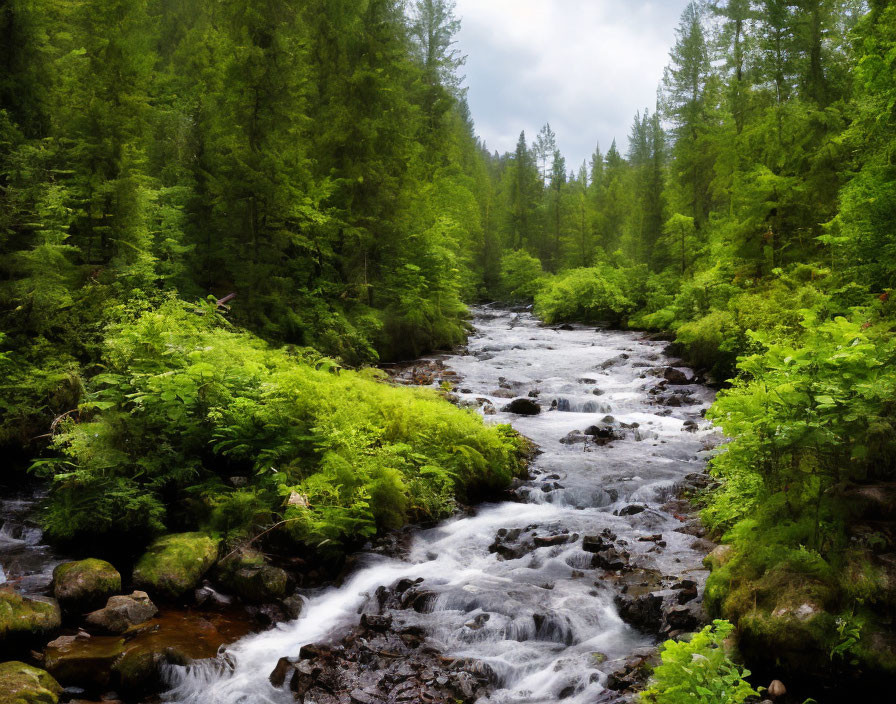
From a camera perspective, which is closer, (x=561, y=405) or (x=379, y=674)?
(x=379, y=674)

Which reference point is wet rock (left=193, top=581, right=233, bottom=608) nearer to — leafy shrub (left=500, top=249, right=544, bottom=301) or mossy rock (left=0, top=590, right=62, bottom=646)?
mossy rock (left=0, top=590, right=62, bottom=646)

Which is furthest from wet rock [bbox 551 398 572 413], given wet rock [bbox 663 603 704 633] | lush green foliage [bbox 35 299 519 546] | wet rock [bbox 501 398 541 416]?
wet rock [bbox 663 603 704 633]

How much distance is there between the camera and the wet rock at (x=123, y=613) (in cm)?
550

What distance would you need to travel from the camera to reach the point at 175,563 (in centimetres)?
641

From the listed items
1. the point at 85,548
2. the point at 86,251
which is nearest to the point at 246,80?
the point at 86,251

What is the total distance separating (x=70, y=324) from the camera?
10.2 m

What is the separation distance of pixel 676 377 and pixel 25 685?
1726 cm

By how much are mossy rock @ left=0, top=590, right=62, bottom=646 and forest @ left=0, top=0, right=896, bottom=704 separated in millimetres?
60

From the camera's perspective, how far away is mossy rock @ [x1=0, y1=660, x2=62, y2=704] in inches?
166

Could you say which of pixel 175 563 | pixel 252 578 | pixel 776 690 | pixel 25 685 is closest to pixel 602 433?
pixel 776 690

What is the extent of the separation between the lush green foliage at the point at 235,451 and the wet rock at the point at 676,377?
9.63 meters

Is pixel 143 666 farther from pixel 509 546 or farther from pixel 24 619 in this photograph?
pixel 509 546

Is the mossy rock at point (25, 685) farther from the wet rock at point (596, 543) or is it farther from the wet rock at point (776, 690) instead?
the wet rock at point (596, 543)

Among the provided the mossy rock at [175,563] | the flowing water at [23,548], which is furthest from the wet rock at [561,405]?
the flowing water at [23,548]
